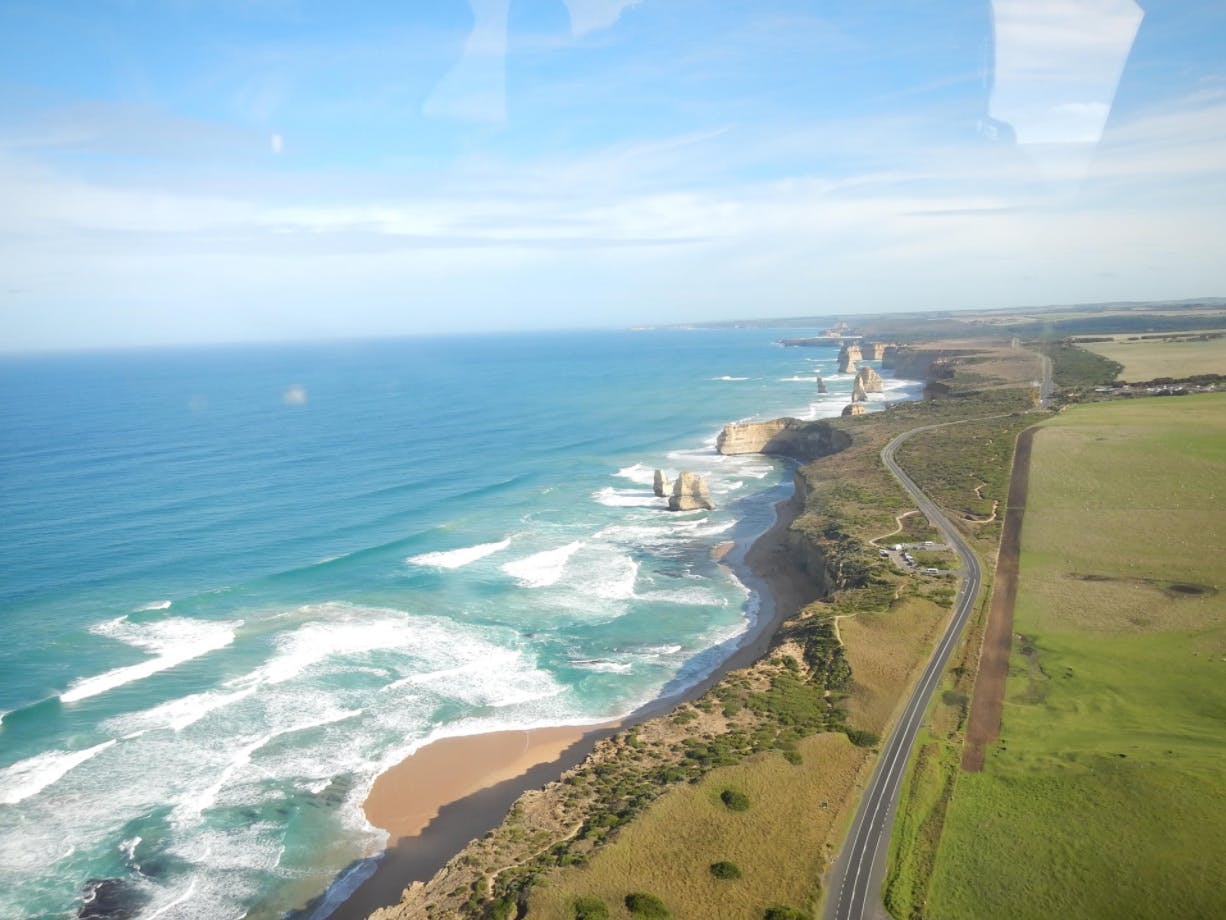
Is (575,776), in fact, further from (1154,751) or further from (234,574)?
(234,574)

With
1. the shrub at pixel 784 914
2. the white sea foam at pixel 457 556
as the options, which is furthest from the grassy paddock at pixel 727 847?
the white sea foam at pixel 457 556

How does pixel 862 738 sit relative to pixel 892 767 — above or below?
above

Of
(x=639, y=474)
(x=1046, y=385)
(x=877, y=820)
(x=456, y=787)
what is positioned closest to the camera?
(x=877, y=820)

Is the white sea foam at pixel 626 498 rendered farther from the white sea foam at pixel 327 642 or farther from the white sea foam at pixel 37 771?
the white sea foam at pixel 37 771

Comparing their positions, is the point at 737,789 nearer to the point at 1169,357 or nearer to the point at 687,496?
the point at 687,496

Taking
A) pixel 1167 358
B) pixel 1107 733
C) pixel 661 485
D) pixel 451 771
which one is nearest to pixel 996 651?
pixel 1107 733

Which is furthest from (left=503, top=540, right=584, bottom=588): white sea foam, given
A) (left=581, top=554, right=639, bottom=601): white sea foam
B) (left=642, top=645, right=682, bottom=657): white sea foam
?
(left=642, top=645, right=682, bottom=657): white sea foam

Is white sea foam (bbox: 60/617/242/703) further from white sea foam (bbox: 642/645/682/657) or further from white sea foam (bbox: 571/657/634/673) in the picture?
white sea foam (bbox: 642/645/682/657)
